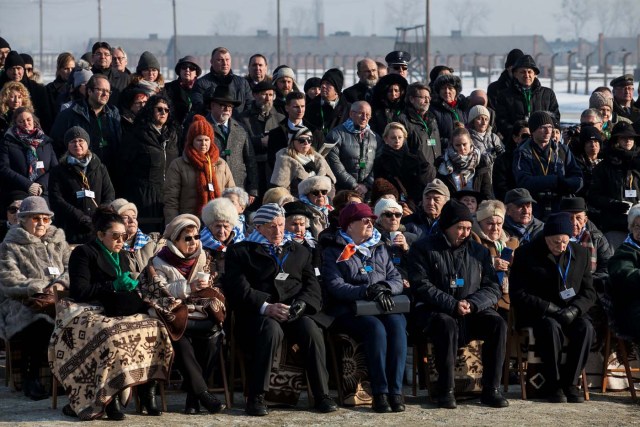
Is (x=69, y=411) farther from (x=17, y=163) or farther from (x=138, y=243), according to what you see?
(x=17, y=163)

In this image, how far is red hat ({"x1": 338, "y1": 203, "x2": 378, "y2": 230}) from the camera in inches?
365

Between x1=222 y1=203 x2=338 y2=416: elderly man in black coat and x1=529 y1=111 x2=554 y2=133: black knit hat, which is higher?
x1=529 y1=111 x2=554 y2=133: black knit hat

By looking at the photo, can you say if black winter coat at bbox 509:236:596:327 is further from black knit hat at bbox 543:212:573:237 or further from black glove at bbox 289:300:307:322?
black glove at bbox 289:300:307:322

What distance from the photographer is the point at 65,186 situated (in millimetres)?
11039

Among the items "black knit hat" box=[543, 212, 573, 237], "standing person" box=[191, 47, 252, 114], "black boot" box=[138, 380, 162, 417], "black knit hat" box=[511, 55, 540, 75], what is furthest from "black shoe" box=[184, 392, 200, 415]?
"black knit hat" box=[511, 55, 540, 75]

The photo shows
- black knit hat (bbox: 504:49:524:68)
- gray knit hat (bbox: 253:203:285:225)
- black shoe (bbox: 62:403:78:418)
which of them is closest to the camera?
black shoe (bbox: 62:403:78:418)

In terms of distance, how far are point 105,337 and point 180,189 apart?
10.0 ft

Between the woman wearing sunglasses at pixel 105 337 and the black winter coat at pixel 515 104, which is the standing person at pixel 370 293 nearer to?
the woman wearing sunglasses at pixel 105 337

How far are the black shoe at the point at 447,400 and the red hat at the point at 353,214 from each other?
1419 mm

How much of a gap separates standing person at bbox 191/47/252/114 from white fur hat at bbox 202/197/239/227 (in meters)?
3.79

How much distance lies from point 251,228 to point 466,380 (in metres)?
2.07

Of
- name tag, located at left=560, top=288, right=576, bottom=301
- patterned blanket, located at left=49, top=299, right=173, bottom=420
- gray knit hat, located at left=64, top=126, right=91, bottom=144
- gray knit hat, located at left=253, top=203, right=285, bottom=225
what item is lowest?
patterned blanket, located at left=49, top=299, right=173, bottom=420

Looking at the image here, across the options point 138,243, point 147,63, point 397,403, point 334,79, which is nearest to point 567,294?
point 397,403

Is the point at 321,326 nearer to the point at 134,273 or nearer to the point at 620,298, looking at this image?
the point at 134,273
